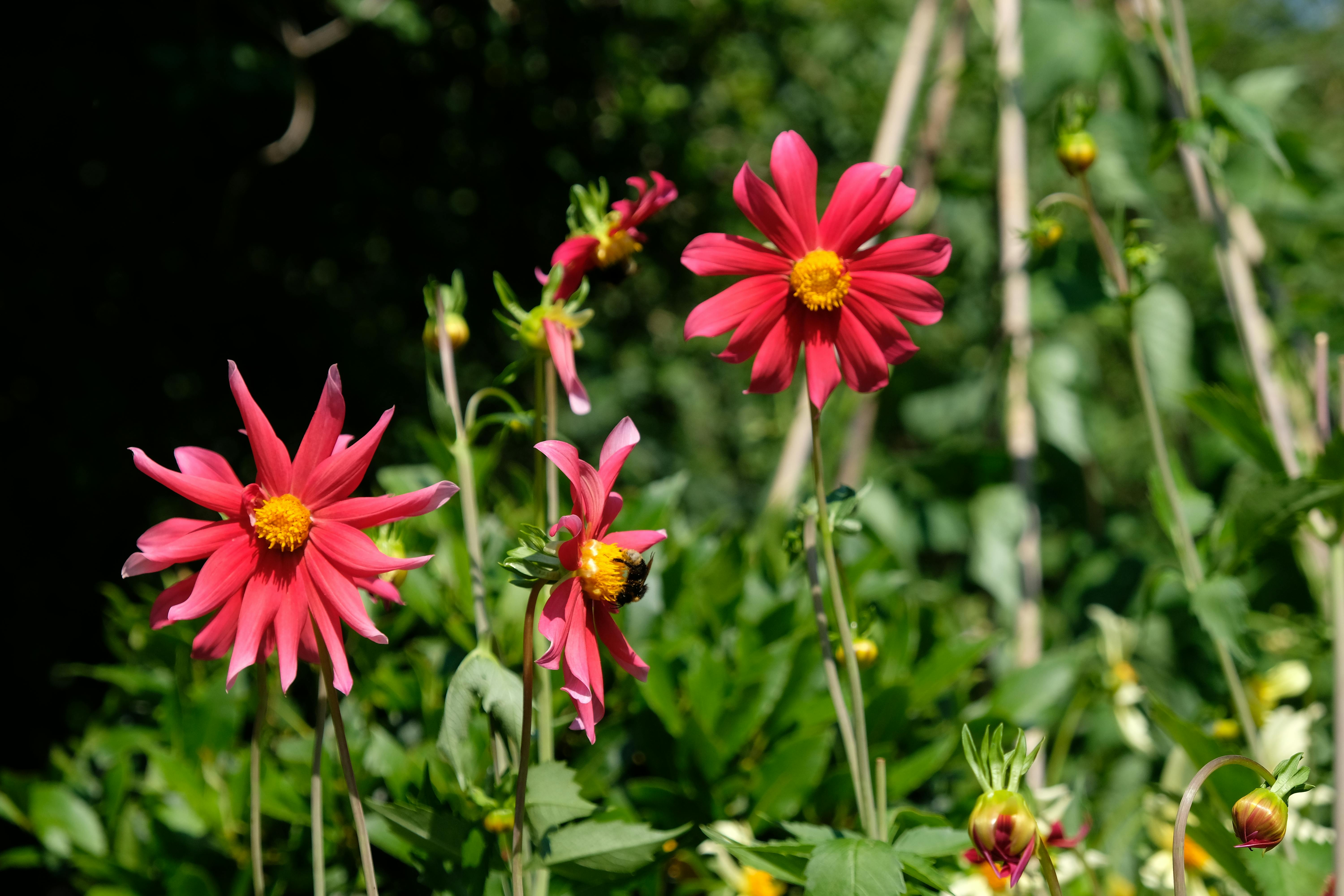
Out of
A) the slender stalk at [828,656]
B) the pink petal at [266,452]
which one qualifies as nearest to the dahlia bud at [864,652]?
the slender stalk at [828,656]

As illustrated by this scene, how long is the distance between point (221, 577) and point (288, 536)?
4 centimetres

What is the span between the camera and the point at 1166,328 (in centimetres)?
128

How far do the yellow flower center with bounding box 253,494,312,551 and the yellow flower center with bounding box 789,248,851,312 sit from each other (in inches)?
12.3

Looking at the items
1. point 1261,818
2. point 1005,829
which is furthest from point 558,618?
point 1261,818

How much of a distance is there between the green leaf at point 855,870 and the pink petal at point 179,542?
37 cm

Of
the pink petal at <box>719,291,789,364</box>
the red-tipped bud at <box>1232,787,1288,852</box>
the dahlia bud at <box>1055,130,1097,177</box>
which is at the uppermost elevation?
the dahlia bud at <box>1055,130,1097,177</box>

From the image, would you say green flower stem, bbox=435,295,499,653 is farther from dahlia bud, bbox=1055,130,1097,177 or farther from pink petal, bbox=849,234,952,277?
dahlia bud, bbox=1055,130,1097,177

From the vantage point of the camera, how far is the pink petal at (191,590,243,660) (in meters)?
0.52

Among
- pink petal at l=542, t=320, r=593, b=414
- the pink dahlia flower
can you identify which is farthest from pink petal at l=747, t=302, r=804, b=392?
pink petal at l=542, t=320, r=593, b=414

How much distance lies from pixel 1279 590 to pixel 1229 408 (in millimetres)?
347

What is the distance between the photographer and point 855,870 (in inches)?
20.3

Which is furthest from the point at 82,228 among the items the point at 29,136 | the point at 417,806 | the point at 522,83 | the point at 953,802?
the point at 953,802

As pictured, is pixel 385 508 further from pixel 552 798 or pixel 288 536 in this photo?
pixel 552 798

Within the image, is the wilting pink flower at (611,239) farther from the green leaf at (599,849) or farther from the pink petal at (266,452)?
the green leaf at (599,849)
